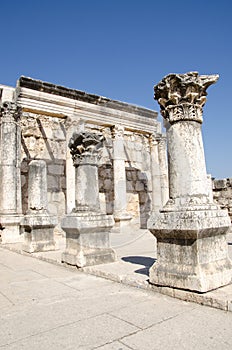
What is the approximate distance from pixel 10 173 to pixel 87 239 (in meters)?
5.72

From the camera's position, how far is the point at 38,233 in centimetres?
774

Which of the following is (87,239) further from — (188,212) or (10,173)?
(10,173)

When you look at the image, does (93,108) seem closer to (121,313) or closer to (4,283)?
(4,283)

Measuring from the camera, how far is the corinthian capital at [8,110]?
10398mm

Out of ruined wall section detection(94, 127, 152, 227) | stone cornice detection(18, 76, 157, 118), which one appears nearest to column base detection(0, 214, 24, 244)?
stone cornice detection(18, 76, 157, 118)

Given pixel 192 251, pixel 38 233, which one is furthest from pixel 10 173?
pixel 192 251

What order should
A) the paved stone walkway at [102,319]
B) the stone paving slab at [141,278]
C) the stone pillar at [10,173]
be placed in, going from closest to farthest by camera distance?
1. the paved stone walkway at [102,319]
2. the stone paving slab at [141,278]
3. the stone pillar at [10,173]

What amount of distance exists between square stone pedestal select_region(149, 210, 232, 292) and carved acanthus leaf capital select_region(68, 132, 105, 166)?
2.52 meters

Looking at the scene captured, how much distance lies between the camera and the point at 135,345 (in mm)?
2352

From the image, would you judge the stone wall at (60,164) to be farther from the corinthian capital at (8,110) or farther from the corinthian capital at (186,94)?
the corinthian capital at (186,94)

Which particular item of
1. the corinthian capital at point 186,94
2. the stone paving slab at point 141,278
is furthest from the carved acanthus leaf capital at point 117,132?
the corinthian capital at point 186,94

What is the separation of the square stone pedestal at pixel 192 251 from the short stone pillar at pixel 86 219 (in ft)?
6.14

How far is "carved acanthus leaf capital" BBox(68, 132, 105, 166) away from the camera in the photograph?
19.2 ft

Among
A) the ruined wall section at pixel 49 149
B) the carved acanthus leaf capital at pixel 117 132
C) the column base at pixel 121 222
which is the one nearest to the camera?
the column base at pixel 121 222
